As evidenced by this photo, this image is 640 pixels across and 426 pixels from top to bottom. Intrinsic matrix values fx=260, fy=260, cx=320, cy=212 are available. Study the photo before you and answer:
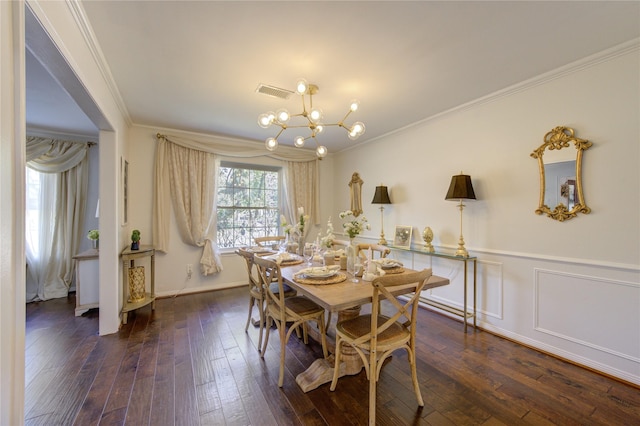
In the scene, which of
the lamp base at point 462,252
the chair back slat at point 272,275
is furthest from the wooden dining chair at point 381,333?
the lamp base at point 462,252

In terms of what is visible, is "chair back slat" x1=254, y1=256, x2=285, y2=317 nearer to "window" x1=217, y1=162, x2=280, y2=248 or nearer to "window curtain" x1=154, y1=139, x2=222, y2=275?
"window curtain" x1=154, y1=139, x2=222, y2=275

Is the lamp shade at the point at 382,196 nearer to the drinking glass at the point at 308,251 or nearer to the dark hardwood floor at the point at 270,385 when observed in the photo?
the drinking glass at the point at 308,251

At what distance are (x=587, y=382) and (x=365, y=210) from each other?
10.5 feet

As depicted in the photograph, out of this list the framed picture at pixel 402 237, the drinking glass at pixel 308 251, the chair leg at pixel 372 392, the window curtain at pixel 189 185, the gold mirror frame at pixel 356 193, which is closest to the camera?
the chair leg at pixel 372 392

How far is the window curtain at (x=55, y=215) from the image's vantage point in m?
3.71

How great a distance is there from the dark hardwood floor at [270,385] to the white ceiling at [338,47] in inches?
99.9

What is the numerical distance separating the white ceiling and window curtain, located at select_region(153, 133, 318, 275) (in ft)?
3.14

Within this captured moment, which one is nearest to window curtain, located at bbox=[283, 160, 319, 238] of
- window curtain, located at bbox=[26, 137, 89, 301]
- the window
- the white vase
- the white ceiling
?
the window

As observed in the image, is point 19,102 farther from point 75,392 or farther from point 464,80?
point 464,80

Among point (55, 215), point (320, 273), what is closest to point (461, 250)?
point (320, 273)

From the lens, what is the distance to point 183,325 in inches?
115

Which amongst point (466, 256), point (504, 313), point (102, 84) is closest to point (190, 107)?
point (102, 84)

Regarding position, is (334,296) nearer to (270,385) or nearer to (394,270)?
(394,270)

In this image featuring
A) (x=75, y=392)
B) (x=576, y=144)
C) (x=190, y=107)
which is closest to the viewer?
(x=75, y=392)
